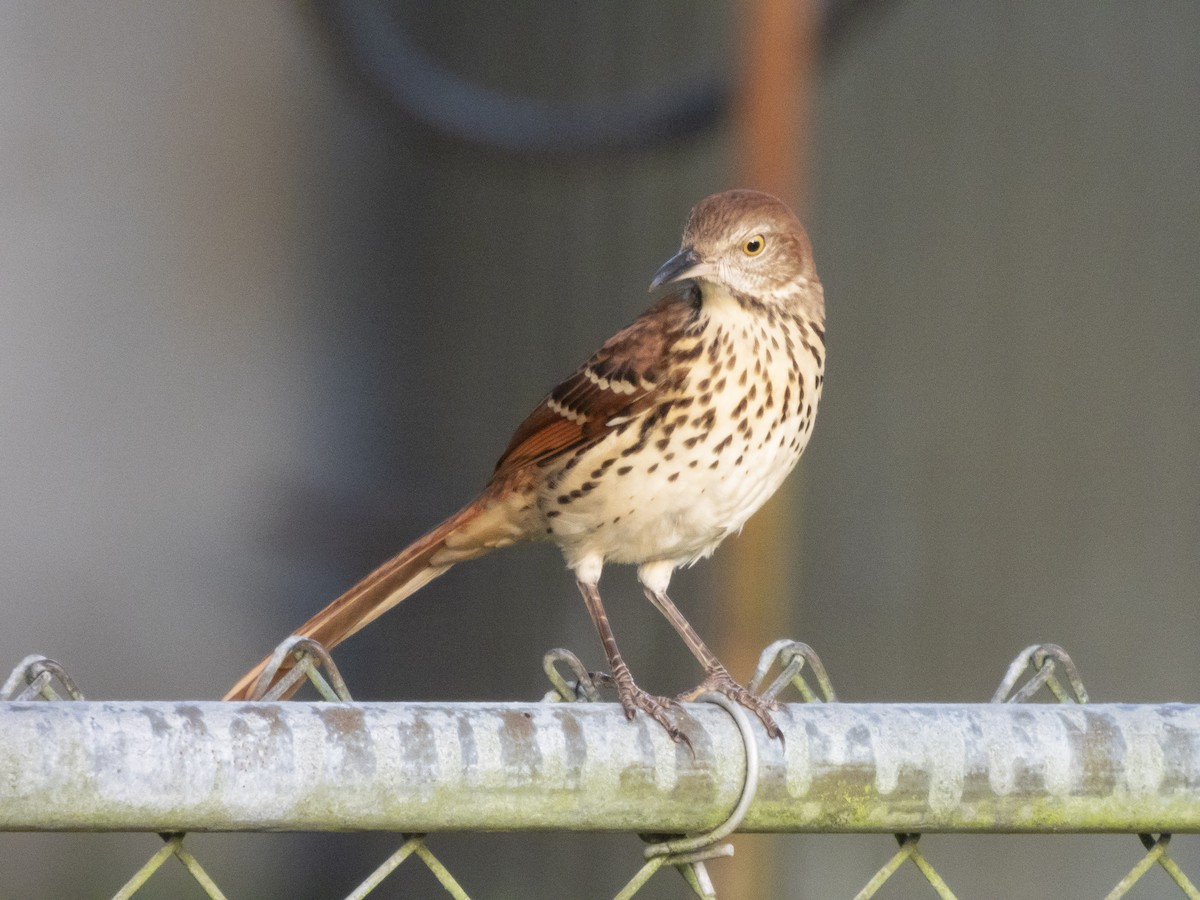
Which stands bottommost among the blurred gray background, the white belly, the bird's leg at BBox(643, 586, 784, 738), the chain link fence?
the chain link fence

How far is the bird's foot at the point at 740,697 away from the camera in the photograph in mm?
1506

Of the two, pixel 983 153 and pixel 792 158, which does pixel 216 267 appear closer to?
pixel 792 158

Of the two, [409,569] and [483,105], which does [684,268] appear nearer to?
[409,569]

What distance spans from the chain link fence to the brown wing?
1070 mm

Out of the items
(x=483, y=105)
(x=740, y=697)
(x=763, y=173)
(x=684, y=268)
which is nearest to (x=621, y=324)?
(x=763, y=173)

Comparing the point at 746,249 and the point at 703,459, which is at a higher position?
the point at 746,249

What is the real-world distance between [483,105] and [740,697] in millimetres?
2768

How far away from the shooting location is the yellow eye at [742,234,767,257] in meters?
2.74

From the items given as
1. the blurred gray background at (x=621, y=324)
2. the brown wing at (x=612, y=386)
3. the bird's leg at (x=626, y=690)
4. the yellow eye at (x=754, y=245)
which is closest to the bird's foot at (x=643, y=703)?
the bird's leg at (x=626, y=690)

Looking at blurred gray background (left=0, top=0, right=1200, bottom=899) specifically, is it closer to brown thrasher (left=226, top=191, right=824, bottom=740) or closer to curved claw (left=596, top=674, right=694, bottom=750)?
brown thrasher (left=226, top=191, right=824, bottom=740)

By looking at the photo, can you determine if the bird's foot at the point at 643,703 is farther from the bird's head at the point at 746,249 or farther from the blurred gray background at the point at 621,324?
the blurred gray background at the point at 621,324

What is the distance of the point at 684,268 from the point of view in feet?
8.60

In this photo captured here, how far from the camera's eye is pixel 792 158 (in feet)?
14.4

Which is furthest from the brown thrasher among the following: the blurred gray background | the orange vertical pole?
the blurred gray background
